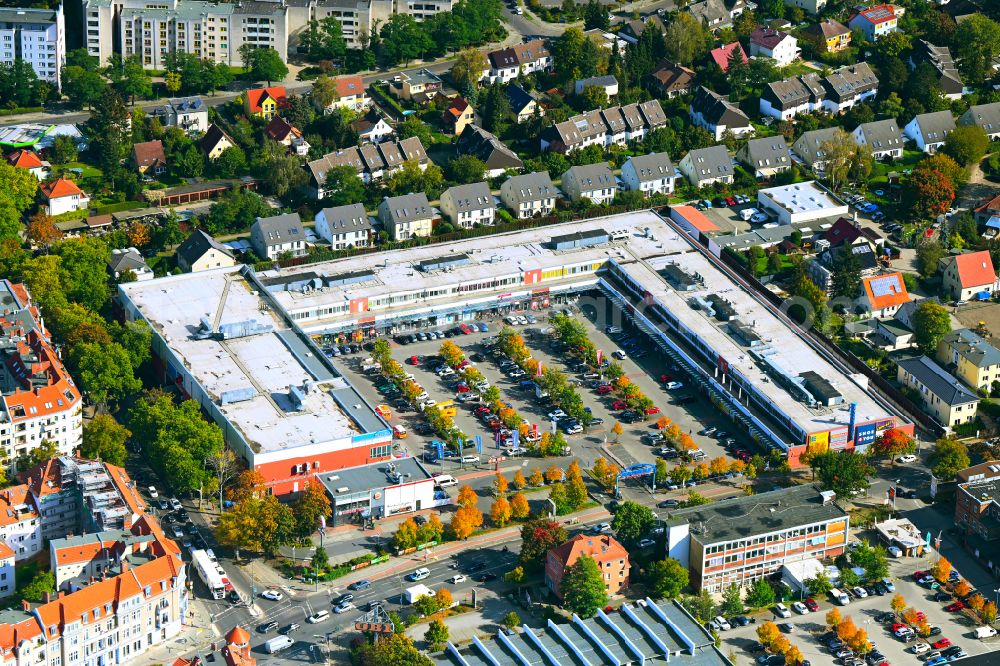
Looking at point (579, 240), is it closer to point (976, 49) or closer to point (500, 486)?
point (500, 486)

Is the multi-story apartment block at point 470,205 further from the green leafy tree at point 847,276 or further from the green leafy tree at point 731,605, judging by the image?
the green leafy tree at point 731,605

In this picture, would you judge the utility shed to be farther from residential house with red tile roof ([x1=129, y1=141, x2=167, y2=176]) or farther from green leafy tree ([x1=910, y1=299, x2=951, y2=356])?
residential house with red tile roof ([x1=129, y1=141, x2=167, y2=176])

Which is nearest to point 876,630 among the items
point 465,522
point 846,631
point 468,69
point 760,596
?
→ point 846,631

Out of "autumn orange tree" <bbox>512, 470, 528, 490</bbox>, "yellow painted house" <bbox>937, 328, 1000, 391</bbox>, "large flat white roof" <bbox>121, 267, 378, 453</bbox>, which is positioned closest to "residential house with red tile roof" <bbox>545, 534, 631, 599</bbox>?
"autumn orange tree" <bbox>512, 470, 528, 490</bbox>

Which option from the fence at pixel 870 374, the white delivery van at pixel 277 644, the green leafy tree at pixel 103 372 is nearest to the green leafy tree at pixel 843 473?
the fence at pixel 870 374

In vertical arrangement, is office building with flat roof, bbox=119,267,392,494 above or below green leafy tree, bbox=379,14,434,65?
below
